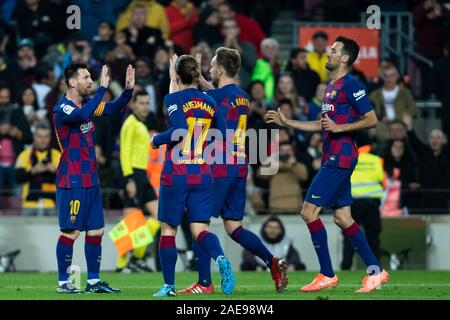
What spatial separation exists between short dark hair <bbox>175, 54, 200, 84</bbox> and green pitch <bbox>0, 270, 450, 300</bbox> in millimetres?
2031

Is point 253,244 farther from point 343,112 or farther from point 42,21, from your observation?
point 42,21

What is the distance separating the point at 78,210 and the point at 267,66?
893 cm

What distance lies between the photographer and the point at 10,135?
20516 mm

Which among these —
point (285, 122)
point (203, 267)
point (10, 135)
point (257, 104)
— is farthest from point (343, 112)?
point (10, 135)

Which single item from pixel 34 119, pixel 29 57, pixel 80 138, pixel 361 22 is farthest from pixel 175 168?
pixel 361 22

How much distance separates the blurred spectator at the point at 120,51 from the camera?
22.2 m

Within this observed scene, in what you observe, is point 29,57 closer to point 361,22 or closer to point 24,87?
point 24,87

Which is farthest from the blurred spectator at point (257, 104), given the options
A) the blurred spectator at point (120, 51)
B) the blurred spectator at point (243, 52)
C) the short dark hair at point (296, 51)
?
the blurred spectator at point (120, 51)

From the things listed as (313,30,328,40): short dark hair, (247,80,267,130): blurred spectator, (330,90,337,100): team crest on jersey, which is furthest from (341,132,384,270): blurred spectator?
(330,90,337,100): team crest on jersey

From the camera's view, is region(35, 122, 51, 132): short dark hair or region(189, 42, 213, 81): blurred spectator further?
region(189, 42, 213, 81): blurred spectator

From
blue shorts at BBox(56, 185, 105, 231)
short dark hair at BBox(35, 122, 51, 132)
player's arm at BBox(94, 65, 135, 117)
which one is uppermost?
player's arm at BBox(94, 65, 135, 117)

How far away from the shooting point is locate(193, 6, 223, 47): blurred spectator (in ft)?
75.1

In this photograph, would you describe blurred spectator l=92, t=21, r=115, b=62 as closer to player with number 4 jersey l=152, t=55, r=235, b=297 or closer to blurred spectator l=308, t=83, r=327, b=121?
→ blurred spectator l=308, t=83, r=327, b=121

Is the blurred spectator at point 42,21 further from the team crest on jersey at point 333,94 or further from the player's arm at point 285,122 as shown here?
the team crest on jersey at point 333,94
